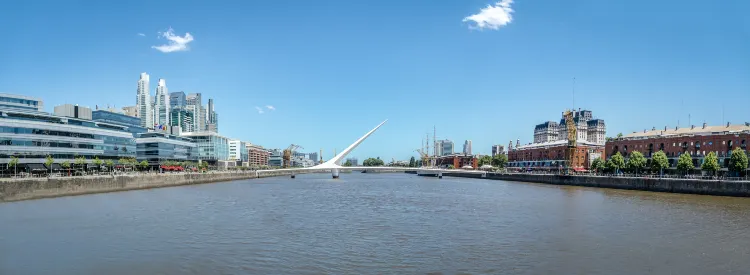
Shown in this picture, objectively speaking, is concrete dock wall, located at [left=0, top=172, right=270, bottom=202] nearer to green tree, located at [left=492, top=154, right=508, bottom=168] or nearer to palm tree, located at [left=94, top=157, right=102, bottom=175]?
palm tree, located at [left=94, top=157, right=102, bottom=175]

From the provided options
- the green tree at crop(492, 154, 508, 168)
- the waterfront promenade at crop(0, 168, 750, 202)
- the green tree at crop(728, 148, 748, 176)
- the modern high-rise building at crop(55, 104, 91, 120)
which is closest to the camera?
the waterfront promenade at crop(0, 168, 750, 202)

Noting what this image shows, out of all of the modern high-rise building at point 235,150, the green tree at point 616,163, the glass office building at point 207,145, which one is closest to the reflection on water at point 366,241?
the green tree at point 616,163

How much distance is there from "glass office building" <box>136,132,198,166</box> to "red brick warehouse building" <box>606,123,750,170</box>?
3213 inches

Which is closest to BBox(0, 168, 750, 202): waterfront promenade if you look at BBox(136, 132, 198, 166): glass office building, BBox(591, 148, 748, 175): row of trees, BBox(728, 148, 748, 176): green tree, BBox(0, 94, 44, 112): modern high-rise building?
BBox(591, 148, 748, 175): row of trees

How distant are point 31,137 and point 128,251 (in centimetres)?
5189

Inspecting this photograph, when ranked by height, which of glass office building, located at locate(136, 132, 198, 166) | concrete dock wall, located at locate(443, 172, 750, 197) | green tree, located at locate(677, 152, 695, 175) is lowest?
concrete dock wall, located at locate(443, 172, 750, 197)

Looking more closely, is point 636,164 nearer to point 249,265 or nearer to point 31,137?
point 249,265

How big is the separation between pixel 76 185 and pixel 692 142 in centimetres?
7333

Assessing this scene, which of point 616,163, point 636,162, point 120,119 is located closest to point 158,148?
point 120,119

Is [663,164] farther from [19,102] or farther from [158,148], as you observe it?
[19,102]

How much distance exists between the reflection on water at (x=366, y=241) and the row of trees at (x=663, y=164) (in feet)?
102

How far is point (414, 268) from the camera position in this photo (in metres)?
14.1

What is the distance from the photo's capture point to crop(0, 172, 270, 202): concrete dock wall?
112ft

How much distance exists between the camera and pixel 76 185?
40281mm
